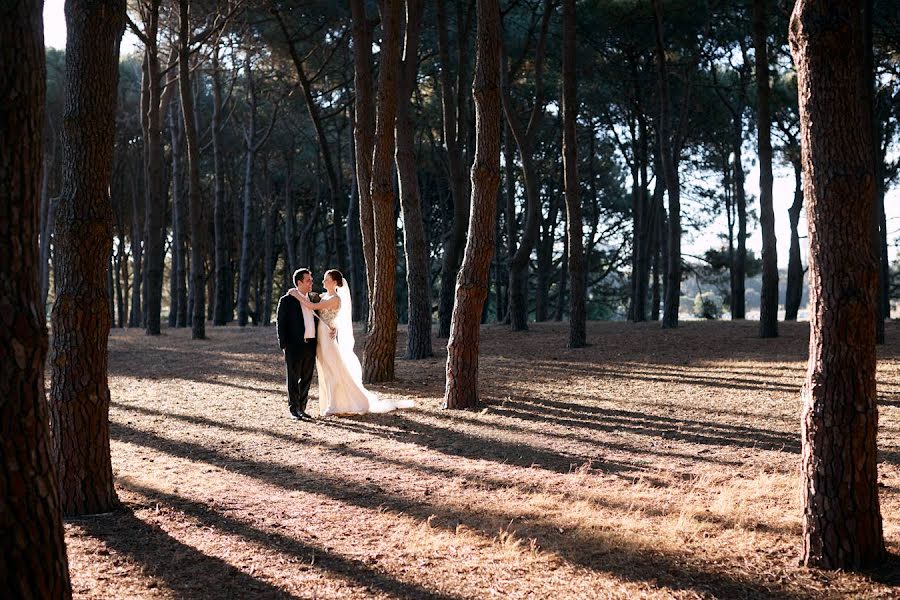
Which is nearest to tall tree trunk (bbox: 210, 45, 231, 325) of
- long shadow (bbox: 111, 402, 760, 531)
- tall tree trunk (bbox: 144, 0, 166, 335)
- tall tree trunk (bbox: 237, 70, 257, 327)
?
tall tree trunk (bbox: 237, 70, 257, 327)

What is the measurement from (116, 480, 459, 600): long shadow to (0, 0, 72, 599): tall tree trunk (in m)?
1.54

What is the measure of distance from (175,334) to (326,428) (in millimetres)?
15111

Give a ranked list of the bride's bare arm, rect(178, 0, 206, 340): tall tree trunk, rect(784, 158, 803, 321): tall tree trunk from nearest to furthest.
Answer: the bride's bare arm
rect(178, 0, 206, 340): tall tree trunk
rect(784, 158, 803, 321): tall tree trunk

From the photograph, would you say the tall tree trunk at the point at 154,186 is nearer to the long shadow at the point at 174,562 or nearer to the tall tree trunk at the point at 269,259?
the tall tree trunk at the point at 269,259

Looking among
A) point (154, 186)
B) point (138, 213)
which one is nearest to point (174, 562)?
point (154, 186)

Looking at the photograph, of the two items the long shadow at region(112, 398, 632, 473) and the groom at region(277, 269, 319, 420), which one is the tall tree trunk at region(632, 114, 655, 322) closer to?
the groom at region(277, 269, 319, 420)

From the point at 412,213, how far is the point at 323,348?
4.38 metres

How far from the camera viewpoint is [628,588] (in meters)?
4.01

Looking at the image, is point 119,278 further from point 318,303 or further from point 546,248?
point 318,303

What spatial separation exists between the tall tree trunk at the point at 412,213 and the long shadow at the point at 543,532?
6.64 metres

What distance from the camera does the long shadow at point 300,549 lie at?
13.1 ft

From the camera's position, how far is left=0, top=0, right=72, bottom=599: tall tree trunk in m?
2.82

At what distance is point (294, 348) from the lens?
30.8ft

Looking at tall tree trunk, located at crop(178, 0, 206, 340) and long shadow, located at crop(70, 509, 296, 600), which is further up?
tall tree trunk, located at crop(178, 0, 206, 340)
